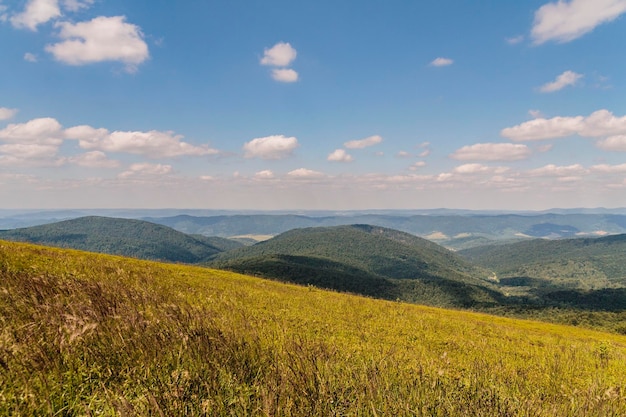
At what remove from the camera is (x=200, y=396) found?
360 cm

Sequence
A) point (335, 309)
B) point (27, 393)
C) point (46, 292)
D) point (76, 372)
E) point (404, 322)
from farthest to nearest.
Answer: point (335, 309) < point (404, 322) < point (46, 292) < point (76, 372) < point (27, 393)

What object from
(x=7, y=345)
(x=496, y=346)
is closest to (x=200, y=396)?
(x=7, y=345)

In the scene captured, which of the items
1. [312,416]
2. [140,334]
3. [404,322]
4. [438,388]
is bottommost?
[404,322]

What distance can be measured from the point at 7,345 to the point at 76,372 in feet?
2.55

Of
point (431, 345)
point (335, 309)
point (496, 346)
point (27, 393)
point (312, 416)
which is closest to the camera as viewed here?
point (27, 393)

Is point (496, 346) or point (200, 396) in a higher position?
point (200, 396)

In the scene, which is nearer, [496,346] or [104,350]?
[104,350]

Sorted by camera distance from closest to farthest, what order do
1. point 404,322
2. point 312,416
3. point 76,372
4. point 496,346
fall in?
point 312,416
point 76,372
point 496,346
point 404,322

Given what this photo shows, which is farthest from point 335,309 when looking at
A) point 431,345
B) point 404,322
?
point 431,345

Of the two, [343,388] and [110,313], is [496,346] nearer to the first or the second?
[343,388]

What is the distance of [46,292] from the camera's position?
6367 millimetres

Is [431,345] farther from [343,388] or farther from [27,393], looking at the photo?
[27,393]

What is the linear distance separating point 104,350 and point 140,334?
1.51 ft

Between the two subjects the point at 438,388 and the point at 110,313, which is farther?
the point at 110,313
